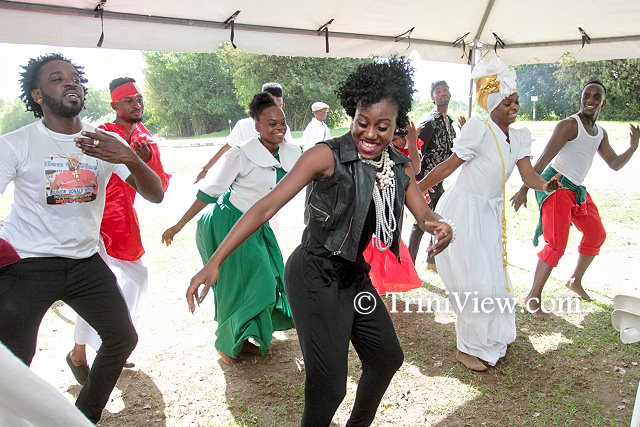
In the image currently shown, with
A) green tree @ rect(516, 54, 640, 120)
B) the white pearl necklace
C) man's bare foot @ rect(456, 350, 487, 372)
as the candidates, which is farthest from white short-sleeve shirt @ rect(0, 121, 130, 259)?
green tree @ rect(516, 54, 640, 120)

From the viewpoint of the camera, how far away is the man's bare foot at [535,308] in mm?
4922

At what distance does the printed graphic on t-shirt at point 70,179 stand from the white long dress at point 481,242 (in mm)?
2466

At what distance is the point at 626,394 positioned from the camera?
11.7ft

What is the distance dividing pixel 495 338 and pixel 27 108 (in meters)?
3.52

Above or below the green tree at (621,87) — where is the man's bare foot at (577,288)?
below

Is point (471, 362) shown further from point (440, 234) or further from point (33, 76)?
point (33, 76)

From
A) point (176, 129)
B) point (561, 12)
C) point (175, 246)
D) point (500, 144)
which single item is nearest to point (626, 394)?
point (500, 144)

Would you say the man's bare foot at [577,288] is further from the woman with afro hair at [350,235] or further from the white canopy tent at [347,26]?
the woman with afro hair at [350,235]

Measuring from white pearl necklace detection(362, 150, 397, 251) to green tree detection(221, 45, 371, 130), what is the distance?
111ft

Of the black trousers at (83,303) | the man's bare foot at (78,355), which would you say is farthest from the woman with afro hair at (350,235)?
the man's bare foot at (78,355)

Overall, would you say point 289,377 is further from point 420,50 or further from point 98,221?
point 420,50

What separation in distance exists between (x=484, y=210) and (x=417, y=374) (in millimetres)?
1306

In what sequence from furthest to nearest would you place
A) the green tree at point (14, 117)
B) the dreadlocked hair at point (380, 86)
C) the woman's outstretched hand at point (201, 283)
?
the green tree at point (14, 117) → the dreadlocked hair at point (380, 86) → the woman's outstretched hand at point (201, 283)

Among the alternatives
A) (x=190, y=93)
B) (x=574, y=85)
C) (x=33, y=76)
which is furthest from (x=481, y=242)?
(x=190, y=93)
